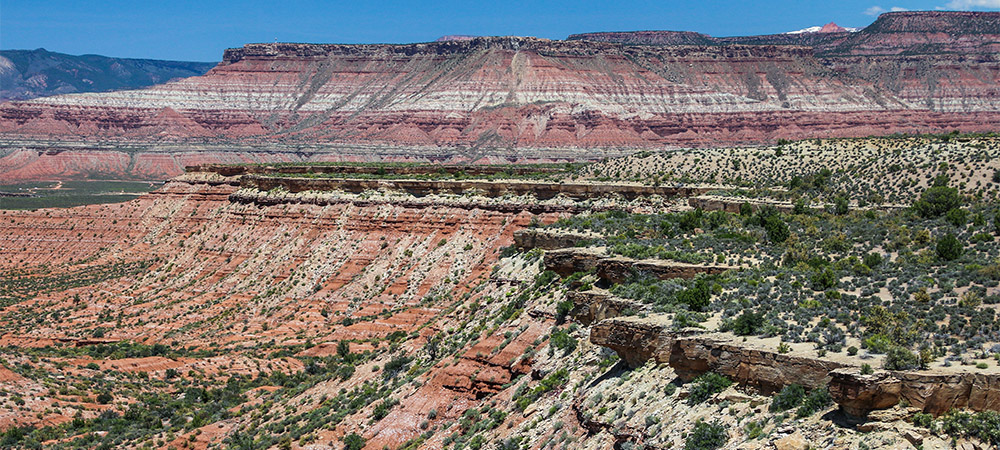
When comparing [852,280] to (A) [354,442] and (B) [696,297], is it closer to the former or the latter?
(B) [696,297]

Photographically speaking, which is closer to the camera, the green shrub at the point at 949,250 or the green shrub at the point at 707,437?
the green shrub at the point at 707,437

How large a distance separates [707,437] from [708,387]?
1707mm

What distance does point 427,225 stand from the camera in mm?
68438

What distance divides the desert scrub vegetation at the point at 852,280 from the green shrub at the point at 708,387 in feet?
5.83

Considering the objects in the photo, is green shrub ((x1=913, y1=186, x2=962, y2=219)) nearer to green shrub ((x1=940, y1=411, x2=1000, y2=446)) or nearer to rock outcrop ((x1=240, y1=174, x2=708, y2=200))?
rock outcrop ((x1=240, y1=174, x2=708, y2=200))

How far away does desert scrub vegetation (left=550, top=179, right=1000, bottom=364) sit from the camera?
73.0ft

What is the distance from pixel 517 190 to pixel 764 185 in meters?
15.4

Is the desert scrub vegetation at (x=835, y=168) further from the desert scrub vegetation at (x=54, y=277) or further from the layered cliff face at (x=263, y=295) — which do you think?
the desert scrub vegetation at (x=54, y=277)

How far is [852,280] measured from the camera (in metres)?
28.5

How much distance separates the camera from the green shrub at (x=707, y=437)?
2038 centimetres

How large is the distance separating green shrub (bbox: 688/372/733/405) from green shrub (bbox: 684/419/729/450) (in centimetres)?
119

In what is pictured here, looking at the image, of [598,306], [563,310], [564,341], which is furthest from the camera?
[563,310]

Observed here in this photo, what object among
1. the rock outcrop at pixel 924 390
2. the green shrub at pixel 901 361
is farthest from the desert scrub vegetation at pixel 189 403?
the rock outcrop at pixel 924 390

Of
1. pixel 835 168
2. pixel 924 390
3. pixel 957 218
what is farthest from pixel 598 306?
pixel 835 168
